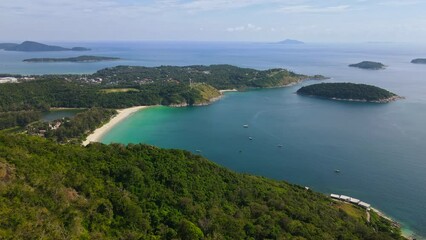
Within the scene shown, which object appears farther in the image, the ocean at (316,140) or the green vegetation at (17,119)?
the green vegetation at (17,119)

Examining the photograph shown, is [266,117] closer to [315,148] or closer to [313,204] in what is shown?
[315,148]

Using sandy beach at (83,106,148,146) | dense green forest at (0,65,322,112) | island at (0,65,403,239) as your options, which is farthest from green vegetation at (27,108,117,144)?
island at (0,65,403,239)

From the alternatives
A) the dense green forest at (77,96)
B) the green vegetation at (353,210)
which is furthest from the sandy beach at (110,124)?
the green vegetation at (353,210)

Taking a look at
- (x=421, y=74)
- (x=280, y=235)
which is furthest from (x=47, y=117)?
(x=421, y=74)

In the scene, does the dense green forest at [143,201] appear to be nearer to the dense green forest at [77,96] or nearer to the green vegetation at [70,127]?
the green vegetation at [70,127]

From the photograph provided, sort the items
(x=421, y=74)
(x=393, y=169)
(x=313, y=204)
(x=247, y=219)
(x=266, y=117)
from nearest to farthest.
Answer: (x=247, y=219) → (x=313, y=204) → (x=393, y=169) → (x=266, y=117) → (x=421, y=74)

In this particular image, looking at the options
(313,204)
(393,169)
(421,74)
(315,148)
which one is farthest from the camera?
(421,74)
